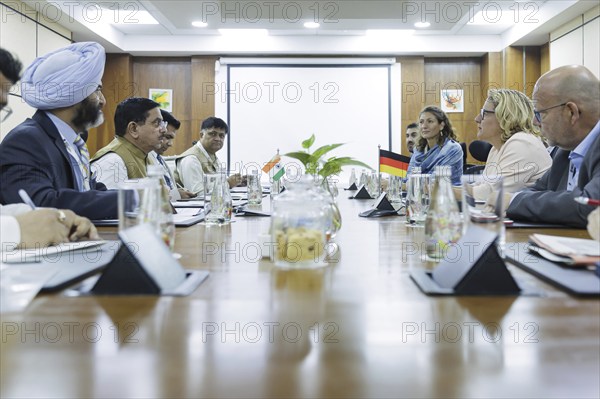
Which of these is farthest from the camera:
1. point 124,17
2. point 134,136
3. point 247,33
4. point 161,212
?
point 247,33

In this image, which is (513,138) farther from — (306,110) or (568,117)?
(306,110)

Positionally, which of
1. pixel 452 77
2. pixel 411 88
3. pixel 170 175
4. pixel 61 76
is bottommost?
pixel 170 175

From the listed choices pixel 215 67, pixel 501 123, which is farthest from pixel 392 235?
pixel 215 67

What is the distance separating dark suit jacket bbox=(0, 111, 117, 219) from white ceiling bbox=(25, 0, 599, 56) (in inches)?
147

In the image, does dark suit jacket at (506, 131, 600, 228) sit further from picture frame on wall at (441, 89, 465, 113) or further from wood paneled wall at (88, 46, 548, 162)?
picture frame on wall at (441, 89, 465, 113)

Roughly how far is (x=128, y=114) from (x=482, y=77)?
6.28 meters

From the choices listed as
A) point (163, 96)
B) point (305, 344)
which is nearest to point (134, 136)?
point (305, 344)

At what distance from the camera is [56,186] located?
1.95m

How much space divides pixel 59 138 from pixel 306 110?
658cm

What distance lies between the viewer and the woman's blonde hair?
3.34 metres

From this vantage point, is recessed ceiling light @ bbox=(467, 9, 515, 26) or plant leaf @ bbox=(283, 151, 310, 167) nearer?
plant leaf @ bbox=(283, 151, 310, 167)

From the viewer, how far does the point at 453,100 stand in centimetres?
832

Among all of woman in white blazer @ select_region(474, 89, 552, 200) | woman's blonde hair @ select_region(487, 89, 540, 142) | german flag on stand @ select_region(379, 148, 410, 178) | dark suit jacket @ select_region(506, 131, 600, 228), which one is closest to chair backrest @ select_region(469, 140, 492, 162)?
woman in white blazer @ select_region(474, 89, 552, 200)

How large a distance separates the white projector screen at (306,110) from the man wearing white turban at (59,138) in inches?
237
